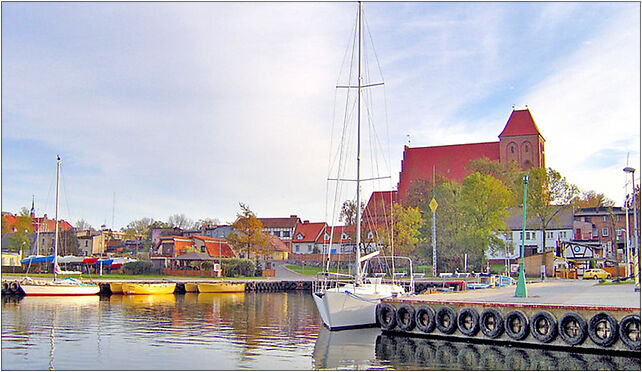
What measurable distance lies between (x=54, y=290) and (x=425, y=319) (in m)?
35.0

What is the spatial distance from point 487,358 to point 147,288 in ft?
128

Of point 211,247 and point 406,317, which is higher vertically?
point 211,247

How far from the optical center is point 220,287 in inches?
2255

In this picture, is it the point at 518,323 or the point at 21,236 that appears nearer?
the point at 518,323

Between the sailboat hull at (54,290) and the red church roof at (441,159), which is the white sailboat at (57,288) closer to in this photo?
the sailboat hull at (54,290)

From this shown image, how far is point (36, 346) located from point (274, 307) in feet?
70.9

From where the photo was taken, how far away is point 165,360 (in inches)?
784

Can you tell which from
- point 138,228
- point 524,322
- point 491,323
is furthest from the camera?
point 138,228

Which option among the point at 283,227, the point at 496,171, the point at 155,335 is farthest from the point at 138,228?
the point at 155,335

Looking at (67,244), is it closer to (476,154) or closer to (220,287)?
(220,287)

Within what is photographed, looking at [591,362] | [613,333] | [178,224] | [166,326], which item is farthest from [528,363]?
[178,224]

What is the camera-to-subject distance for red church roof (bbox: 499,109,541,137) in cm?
10762

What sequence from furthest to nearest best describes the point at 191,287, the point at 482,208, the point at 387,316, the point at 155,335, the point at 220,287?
the point at 482,208 → the point at 220,287 → the point at 191,287 → the point at 387,316 → the point at 155,335

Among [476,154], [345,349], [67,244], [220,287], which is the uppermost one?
[476,154]
